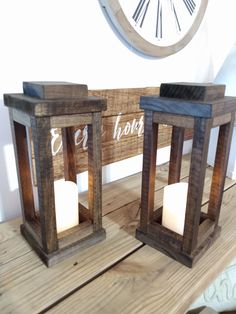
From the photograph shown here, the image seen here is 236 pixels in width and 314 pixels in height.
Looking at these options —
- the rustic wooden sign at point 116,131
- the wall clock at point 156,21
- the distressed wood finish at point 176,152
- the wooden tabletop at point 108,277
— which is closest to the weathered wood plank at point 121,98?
the rustic wooden sign at point 116,131

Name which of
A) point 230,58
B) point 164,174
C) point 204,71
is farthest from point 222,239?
point 204,71

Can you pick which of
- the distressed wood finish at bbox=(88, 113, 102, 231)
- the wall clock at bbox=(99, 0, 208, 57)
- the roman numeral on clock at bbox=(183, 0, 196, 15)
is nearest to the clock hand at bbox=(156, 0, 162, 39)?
the wall clock at bbox=(99, 0, 208, 57)

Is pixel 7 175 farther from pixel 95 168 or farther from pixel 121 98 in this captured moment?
pixel 121 98

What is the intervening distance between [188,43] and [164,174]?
1.54ft

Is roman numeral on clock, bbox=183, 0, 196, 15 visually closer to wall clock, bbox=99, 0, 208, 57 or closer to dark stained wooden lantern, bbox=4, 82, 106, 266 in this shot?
wall clock, bbox=99, 0, 208, 57

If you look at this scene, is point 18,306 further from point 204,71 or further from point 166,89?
point 204,71

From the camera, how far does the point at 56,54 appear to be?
1.98 feet

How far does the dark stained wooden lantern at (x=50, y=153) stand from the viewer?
392 mm

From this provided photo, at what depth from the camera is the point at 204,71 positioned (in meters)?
1.05

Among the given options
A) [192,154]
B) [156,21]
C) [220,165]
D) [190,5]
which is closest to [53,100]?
[192,154]

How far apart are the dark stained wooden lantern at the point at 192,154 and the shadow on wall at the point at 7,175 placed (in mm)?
311

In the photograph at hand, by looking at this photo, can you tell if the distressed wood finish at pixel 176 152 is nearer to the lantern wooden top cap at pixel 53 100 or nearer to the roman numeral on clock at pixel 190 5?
the lantern wooden top cap at pixel 53 100

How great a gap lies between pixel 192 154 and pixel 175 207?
0.13 m

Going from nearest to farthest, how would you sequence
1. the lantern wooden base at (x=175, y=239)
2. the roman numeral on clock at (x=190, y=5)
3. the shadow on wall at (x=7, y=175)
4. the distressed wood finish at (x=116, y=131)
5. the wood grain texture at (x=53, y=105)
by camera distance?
the wood grain texture at (x=53, y=105) < the lantern wooden base at (x=175, y=239) < the shadow on wall at (x=7, y=175) < the distressed wood finish at (x=116, y=131) < the roman numeral on clock at (x=190, y=5)
